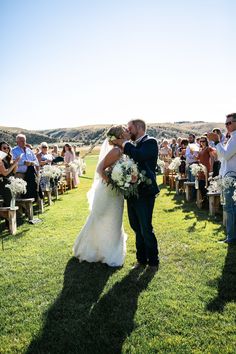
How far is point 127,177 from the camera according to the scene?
5.60 m

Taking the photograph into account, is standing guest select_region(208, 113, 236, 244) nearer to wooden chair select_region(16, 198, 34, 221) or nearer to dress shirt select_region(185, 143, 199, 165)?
wooden chair select_region(16, 198, 34, 221)

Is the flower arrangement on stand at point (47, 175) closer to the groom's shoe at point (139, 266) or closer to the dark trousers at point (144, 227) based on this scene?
the dark trousers at point (144, 227)

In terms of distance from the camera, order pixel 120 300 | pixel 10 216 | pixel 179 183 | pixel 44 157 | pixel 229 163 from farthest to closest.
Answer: pixel 44 157, pixel 179 183, pixel 10 216, pixel 229 163, pixel 120 300

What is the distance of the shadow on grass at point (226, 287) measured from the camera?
4704mm

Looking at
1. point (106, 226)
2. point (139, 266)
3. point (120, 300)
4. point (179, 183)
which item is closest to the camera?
point (120, 300)

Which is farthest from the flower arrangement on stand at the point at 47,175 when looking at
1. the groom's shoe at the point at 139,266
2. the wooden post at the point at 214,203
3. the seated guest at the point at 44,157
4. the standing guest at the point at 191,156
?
the groom's shoe at the point at 139,266

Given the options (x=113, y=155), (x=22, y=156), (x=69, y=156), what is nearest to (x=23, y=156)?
(x=22, y=156)

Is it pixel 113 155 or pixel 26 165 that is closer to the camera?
pixel 113 155

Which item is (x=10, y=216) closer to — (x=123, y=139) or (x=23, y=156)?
(x=23, y=156)

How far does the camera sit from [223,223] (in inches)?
354

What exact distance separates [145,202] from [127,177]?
628mm

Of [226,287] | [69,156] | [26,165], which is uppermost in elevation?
[26,165]

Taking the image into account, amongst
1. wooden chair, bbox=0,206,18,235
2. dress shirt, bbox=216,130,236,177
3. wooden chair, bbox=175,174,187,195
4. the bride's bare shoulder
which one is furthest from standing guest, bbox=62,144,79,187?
the bride's bare shoulder

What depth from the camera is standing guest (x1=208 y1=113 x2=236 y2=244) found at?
21.6ft
